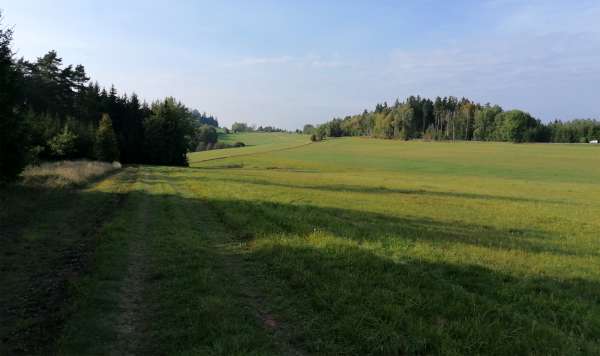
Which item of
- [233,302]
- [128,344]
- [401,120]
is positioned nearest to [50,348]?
[128,344]

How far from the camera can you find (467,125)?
140m

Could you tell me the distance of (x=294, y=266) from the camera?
303 inches

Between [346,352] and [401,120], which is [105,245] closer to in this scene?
[346,352]

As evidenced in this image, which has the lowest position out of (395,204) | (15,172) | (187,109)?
(395,204)

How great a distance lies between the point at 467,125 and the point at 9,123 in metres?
145

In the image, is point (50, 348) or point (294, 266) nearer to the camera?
point (50, 348)

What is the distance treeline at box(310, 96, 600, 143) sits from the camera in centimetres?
12350

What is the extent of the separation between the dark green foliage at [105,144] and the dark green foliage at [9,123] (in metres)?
32.5

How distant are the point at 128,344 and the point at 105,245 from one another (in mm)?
4988

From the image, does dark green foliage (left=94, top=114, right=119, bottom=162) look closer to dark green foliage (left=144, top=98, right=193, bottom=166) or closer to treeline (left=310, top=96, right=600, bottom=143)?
dark green foliage (left=144, top=98, right=193, bottom=166)

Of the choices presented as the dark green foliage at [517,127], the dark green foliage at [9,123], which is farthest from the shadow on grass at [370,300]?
the dark green foliage at [517,127]

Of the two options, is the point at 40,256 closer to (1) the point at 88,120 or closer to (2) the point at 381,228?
(2) the point at 381,228

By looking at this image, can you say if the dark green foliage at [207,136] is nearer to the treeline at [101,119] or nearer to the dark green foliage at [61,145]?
the treeline at [101,119]

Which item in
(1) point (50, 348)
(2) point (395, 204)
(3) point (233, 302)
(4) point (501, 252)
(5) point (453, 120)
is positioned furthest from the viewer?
(5) point (453, 120)
